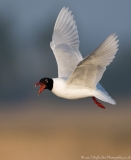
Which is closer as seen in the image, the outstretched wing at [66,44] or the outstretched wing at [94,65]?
the outstretched wing at [94,65]

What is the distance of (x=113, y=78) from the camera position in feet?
65.8

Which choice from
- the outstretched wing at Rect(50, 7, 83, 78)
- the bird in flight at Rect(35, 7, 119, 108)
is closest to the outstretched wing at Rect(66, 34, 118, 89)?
the bird in flight at Rect(35, 7, 119, 108)

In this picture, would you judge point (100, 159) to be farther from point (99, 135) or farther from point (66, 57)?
point (66, 57)

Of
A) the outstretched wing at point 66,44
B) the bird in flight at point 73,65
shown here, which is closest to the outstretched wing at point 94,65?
the bird in flight at point 73,65

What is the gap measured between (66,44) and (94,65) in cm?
145

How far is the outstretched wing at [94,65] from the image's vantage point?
7.72 meters

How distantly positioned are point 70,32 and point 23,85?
10113mm

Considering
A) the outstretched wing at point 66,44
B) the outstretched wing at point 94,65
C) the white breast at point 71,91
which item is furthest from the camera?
the outstretched wing at point 66,44

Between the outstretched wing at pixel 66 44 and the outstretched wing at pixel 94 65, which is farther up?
the outstretched wing at pixel 66 44

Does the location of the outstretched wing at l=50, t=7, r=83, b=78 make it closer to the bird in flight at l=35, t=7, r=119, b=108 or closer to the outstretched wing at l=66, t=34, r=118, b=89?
the bird in flight at l=35, t=7, r=119, b=108

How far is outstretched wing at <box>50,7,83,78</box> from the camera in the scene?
8938 millimetres

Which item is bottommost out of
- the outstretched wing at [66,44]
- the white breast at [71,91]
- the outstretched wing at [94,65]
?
the white breast at [71,91]

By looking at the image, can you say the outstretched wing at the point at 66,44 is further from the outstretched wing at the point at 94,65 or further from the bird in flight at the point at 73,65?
the outstretched wing at the point at 94,65

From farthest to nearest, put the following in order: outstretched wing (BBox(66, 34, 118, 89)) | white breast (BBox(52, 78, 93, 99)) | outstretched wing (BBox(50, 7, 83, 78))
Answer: outstretched wing (BBox(50, 7, 83, 78)) → white breast (BBox(52, 78, 93, 99)) → outstretched wing (BBox(66, 34, 118, 89))
